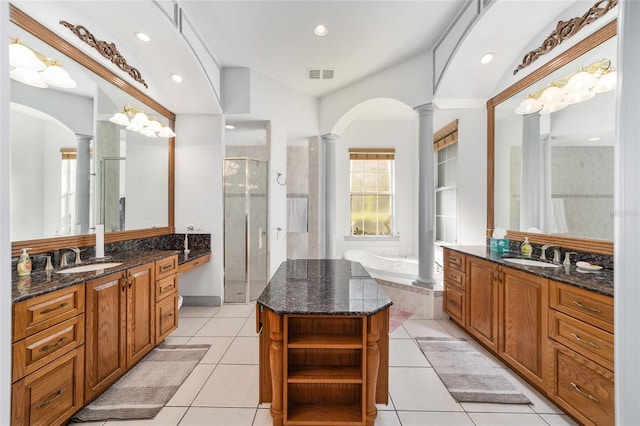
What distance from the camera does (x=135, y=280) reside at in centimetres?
216

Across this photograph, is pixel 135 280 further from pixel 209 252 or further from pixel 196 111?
pixel 196 111

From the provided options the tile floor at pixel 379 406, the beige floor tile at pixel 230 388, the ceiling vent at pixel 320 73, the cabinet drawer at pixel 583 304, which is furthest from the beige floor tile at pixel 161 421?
the ceiling vent at pixel 320 73

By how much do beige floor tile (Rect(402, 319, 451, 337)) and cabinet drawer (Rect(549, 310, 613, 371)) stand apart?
119 centimetres

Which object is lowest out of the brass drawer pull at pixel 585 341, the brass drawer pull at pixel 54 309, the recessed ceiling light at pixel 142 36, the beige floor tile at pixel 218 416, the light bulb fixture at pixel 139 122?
the beige floor tile at pixel 218 416

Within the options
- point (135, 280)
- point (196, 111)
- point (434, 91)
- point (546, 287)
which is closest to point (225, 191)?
point (196, 111)

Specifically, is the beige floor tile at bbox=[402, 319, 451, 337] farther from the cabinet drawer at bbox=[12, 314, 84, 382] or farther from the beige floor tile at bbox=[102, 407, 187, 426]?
the cabinet drawer at bbox=[12, 314, 84, 382]

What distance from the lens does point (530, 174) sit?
8.79 ft

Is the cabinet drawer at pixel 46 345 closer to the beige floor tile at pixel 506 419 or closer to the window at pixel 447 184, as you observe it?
the beige floor tile at pixel 506 419

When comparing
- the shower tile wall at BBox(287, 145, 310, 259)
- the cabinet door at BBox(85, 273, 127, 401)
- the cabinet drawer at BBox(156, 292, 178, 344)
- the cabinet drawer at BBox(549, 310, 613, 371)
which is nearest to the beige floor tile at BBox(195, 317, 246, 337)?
the cabinet drawer at BBox(156, 292, 178, 344)

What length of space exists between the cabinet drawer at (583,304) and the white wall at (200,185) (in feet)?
11.2

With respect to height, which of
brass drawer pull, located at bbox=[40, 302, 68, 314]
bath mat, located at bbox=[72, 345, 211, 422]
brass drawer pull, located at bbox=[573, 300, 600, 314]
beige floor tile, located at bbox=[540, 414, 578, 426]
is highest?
brass drawer pull, located at bbox=[40, 302, 68, 314]

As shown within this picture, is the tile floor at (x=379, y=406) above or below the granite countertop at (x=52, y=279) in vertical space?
below

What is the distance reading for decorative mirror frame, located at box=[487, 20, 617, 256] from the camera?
6.60 feet

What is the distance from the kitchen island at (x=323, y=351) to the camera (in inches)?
56.8
